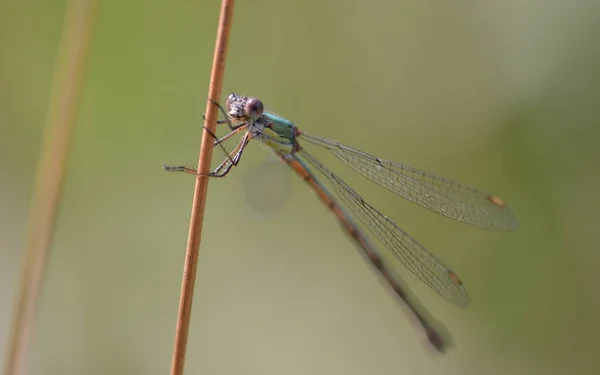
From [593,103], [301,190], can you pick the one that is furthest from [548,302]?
[301,190]

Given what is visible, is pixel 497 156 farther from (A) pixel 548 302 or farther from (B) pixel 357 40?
(B) pixel 357 40

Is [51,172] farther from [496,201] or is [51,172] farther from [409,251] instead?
[496,201]

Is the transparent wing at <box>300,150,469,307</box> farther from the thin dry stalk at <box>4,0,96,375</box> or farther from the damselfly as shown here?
the thin dry stalk at <box>4,0,96,375</box>

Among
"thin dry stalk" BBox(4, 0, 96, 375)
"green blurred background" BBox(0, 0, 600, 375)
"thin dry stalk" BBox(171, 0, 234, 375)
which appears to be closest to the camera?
"thin dry stalk" BBox(171, 0, 234, 375)

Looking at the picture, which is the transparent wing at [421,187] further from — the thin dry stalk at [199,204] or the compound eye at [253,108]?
the thin dry stalk at [199,204]

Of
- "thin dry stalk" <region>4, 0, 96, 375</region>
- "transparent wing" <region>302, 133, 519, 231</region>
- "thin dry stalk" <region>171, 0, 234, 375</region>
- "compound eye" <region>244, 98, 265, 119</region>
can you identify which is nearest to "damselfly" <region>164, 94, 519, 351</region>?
"transparent wing" <region>302, 133, 519, 231</region>

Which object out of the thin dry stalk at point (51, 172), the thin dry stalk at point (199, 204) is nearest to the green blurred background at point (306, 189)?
the thin dry stalk at point (51, 172)
